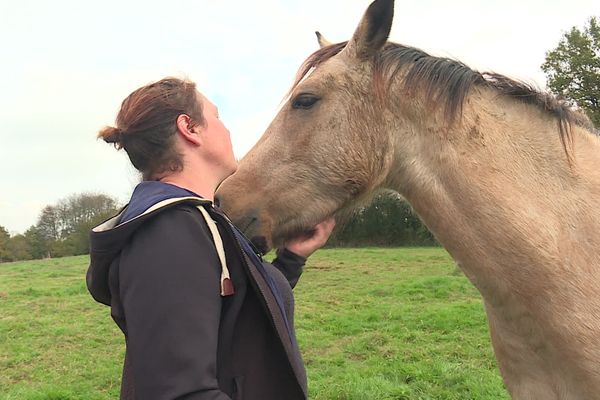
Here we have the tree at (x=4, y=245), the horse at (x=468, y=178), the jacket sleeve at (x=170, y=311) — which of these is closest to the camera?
the jacket sleeve at (x=170, y=311)

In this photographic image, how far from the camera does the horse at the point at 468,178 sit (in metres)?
2.15

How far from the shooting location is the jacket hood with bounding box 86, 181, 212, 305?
1.46 metres

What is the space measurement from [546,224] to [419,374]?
480 centimetres

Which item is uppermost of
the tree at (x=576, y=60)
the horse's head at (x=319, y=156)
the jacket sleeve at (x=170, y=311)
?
the tree at (x=576, y=60)

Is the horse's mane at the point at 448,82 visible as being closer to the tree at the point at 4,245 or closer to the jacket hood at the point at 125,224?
the jacket hood at the point at 125,224

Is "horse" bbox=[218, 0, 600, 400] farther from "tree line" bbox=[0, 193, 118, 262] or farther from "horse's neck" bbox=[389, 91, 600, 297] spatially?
"tree line" bbox=[0, 193, 118, 262]

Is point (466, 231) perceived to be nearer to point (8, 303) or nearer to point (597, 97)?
point (8, 303)

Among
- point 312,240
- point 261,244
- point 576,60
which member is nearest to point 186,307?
point 261,244

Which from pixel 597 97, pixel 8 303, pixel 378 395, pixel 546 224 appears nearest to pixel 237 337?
pixel 546 224

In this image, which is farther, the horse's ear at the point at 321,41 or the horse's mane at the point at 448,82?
the horse's ear at the point at 321,41

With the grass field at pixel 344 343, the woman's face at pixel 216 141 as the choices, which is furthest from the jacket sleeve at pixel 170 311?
the grass field at pixel 344 343

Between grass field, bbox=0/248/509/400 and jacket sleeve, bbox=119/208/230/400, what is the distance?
494 centimetres

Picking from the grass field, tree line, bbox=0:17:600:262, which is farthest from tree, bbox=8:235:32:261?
the grass field

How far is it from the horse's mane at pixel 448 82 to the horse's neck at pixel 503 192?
2.5 inches
